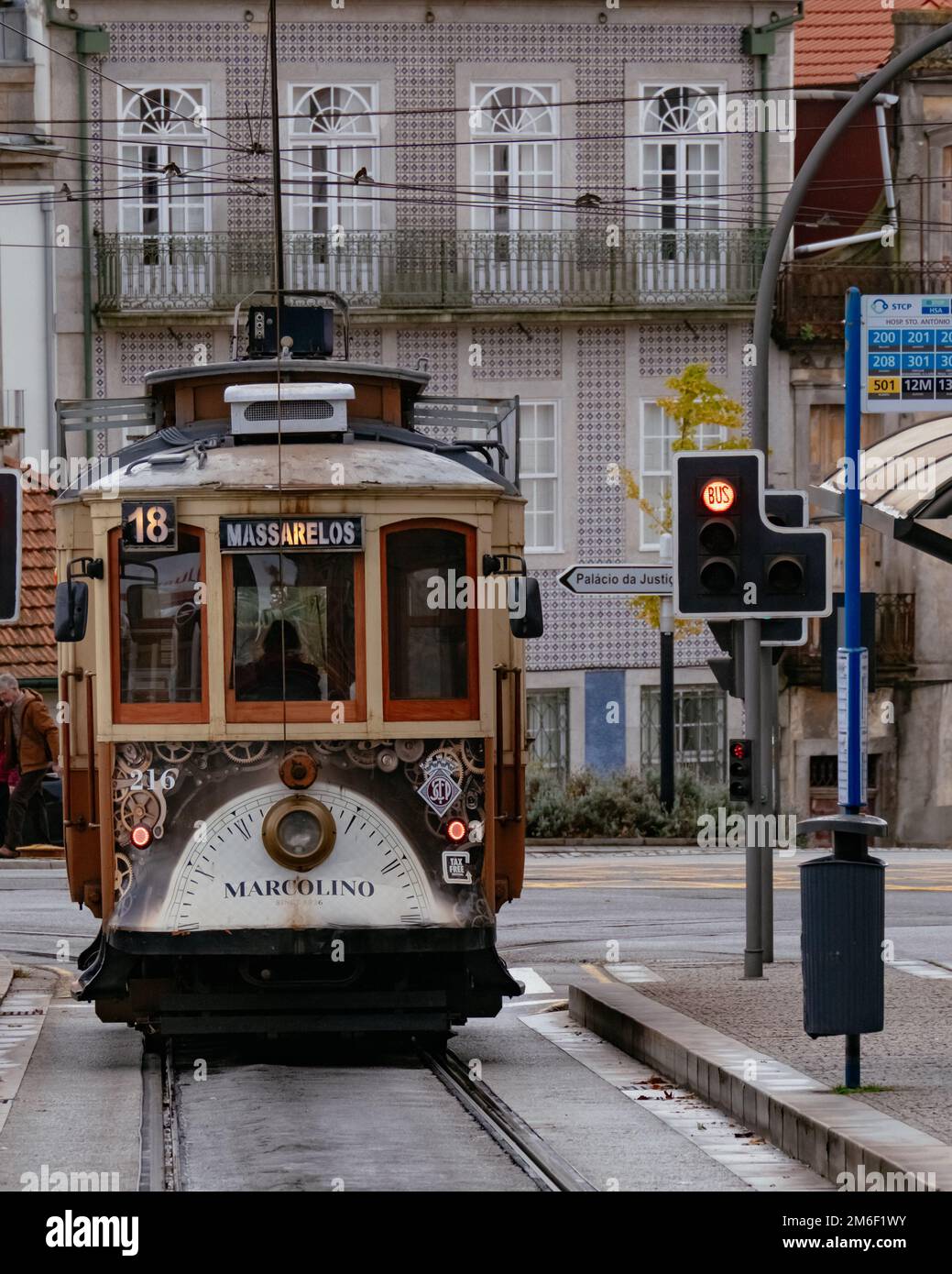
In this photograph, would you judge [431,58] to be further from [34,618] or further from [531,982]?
[531,982]

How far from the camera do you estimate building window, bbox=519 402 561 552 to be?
36000 millimetres

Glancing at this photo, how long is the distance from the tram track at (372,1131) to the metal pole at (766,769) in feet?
11.3

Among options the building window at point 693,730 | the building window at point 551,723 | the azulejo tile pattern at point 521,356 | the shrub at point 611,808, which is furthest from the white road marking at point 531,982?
the azulejo tile pattern at point 521,356

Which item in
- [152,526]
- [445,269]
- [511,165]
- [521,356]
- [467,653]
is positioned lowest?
[467,653]

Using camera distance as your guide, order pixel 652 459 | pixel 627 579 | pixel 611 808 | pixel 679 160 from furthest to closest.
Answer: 1. pixel 652 459
2. pixel 679 160
3. pixel 611 808
4. pixel 627 579

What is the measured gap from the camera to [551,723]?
3609 cm

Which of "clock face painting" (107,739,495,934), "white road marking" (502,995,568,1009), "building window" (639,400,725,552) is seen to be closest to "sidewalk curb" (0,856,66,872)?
"white road marking" (502,995,568,1009)

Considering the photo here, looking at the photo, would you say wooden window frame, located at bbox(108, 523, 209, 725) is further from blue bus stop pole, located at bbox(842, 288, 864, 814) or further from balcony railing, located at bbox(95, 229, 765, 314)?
balcony railing, located at bbox(95, 229, 765, 314)

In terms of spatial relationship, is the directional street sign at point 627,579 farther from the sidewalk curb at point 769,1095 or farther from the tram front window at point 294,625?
the tram front window at point 294,625

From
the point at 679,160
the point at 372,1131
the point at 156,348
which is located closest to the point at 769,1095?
the point at 372,1131

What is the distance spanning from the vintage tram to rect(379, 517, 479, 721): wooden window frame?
1 centimetres

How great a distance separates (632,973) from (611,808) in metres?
14.5

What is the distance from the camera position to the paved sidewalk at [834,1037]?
11.0 meters
